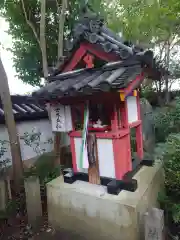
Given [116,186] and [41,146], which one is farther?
[41,146]

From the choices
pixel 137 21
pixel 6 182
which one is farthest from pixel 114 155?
pixel 137 21

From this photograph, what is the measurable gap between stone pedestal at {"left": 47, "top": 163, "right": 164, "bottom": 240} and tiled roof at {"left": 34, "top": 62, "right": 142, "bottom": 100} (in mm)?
1774

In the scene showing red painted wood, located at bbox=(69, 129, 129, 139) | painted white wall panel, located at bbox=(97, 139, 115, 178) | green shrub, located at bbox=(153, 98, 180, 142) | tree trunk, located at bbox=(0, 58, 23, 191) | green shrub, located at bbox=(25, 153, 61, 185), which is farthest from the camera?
green shrub, located at bbox=(153, 98, 180, 142)

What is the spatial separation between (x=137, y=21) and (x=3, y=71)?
627cm

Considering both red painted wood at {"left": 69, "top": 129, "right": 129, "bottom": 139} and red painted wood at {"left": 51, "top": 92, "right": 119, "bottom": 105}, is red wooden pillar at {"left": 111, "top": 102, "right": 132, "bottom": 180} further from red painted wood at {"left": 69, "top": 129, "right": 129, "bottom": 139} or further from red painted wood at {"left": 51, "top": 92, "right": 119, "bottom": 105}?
red painted wood at {"left": 51, "top": 92, "right": 119, "bottom": 105}

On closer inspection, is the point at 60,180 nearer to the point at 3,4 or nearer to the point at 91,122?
the point at 91,122

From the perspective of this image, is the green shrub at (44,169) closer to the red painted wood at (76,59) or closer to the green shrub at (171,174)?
the green shrub at (171,174)

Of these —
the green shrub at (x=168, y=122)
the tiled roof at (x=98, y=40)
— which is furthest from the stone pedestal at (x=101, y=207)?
the green shrub at (x=168, y=122)

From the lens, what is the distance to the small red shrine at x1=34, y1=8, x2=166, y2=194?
2.91 meters

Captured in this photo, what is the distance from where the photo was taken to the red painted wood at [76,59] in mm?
3253

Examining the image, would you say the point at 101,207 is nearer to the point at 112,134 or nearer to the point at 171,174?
the point at 112,134

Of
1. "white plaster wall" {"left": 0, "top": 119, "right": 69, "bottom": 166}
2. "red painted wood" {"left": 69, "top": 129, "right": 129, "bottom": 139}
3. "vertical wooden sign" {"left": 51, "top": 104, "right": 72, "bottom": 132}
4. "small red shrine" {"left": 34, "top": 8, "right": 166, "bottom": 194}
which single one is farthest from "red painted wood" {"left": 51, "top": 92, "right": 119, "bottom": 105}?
"white plaster wall" {"left": 0, "top": 119, "right": 69, "bottom": 166}

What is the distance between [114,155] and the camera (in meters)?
3.10

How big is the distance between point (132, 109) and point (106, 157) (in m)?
1.08
